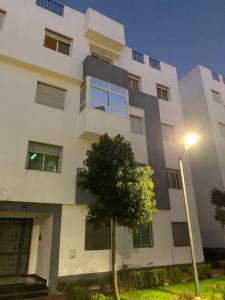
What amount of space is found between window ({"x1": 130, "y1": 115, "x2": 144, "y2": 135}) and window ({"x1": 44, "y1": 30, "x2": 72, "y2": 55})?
590cm

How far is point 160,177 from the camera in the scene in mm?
14539

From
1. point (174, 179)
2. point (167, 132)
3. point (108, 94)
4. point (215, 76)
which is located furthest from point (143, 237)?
point (215, 76)

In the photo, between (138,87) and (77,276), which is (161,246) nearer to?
(77,276)

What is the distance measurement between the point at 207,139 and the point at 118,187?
13.9 meters

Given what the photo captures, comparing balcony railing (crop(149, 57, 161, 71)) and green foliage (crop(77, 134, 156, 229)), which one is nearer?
green foliage (crop(77, 134, 156, 229))

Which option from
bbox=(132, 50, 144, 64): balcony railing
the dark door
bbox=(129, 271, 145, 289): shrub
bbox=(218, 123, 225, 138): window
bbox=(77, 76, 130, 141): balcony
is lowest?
bbox=(129, 271, 145, 289): shrub

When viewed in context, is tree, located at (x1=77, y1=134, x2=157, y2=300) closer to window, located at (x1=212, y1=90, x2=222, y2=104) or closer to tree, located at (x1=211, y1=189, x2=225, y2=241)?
tree, located at (x1=211, y1=189, x2=225, y2=241)

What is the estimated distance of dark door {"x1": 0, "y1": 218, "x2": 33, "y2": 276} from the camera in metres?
10.6

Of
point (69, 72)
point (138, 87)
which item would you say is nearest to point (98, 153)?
point (69, 72)

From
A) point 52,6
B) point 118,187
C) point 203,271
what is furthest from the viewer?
point 52,6

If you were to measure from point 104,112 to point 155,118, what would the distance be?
5.03m

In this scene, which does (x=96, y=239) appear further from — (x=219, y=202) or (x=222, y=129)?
(x=222, y=129)

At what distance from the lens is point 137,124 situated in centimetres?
1543

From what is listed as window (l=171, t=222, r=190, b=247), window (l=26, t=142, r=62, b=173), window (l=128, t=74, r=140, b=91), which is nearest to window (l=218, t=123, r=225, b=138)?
window (l=128, t=74, r=140, b=91)
